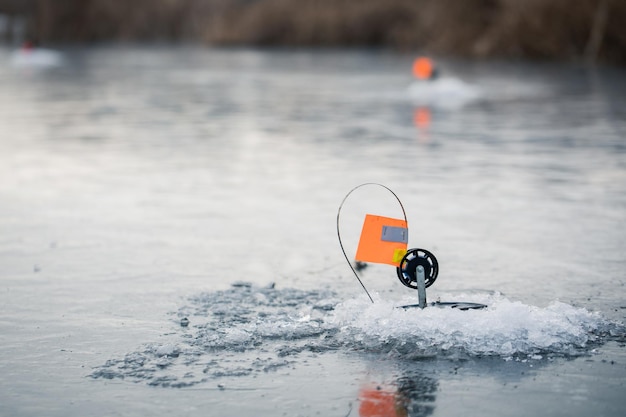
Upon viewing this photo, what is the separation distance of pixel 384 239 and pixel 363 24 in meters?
74.0

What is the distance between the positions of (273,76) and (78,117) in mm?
18009

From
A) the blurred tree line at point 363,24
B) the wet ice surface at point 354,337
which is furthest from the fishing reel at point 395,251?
the blurred tree line at point 363,24

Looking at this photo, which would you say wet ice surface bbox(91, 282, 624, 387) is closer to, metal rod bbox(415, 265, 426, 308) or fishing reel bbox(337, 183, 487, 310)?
metal rod bbox(415, 265, 426, 308)

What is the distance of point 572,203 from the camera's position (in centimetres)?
1244

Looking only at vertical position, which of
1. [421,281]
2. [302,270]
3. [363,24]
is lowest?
[302,270]

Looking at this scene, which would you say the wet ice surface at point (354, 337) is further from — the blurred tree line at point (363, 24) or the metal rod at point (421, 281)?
the blurred tree line at point (363, 24)

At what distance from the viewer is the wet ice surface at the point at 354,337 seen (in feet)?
22.0

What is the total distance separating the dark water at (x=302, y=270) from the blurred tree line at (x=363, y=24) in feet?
94.7

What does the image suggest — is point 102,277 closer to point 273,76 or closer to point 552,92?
point 552,92

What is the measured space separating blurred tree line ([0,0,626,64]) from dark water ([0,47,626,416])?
28866 mm

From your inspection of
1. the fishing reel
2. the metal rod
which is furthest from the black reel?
the metal rod

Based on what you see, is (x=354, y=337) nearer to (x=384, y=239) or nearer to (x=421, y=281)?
(x=421, y=281)

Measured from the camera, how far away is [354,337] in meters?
7.24

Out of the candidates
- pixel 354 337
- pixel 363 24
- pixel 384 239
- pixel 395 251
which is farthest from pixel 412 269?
pixel 363 24
